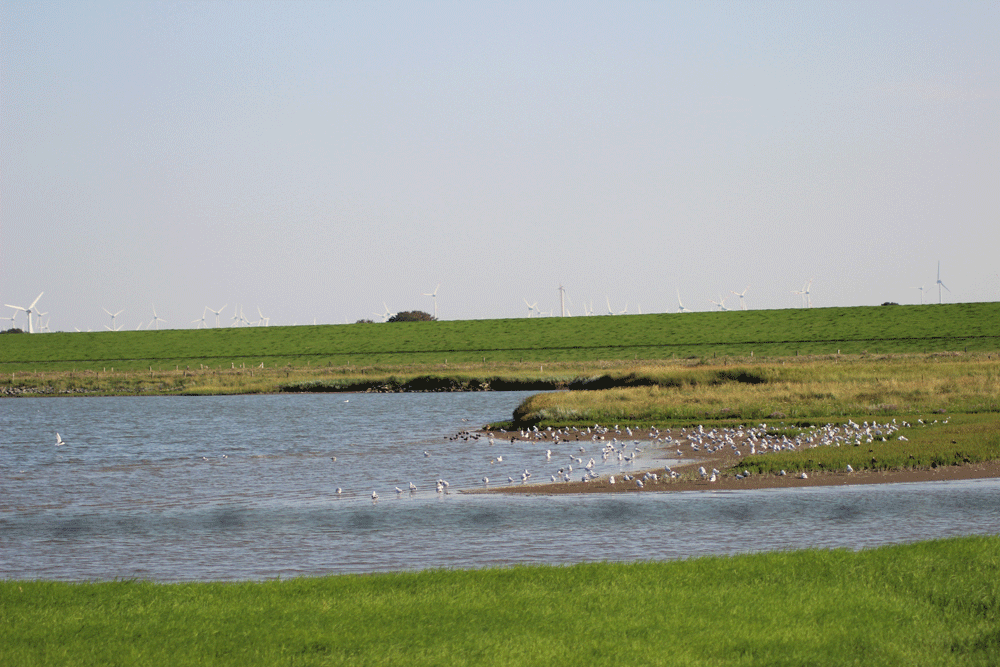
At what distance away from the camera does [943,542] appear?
14969 mm

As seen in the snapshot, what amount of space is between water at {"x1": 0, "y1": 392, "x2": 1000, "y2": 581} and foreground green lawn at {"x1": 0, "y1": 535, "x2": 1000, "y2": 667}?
9.43 feet

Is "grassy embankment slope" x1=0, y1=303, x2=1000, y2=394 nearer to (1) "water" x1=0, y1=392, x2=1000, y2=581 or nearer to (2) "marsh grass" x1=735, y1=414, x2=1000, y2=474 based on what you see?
(1) "water" x1=0, y1=392, x2=1000, y2=581

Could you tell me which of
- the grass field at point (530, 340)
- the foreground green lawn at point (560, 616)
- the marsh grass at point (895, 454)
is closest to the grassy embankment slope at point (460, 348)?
the grass field at point (530, 340)

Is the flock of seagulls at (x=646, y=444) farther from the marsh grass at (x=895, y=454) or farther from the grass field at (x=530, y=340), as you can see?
the grass field at (x=530, y=340)

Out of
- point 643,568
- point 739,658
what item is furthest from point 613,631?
point 643,568

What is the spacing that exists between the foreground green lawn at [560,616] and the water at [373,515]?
113 inches

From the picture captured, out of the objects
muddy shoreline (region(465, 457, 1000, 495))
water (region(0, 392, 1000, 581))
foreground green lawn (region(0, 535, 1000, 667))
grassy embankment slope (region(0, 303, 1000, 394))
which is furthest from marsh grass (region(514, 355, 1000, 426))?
grassy embankment slope (region(0, 303, 1000, 394))

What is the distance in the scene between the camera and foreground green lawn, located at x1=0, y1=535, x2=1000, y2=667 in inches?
399

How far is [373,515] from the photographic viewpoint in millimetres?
22578

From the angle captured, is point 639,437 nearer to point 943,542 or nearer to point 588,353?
point 943,542

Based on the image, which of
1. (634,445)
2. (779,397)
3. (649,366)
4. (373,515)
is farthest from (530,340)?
(373,515)

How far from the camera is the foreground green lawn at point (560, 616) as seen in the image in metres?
10.1

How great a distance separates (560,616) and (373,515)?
11627 millimetres

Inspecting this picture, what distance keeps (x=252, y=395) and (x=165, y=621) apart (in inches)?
3251
